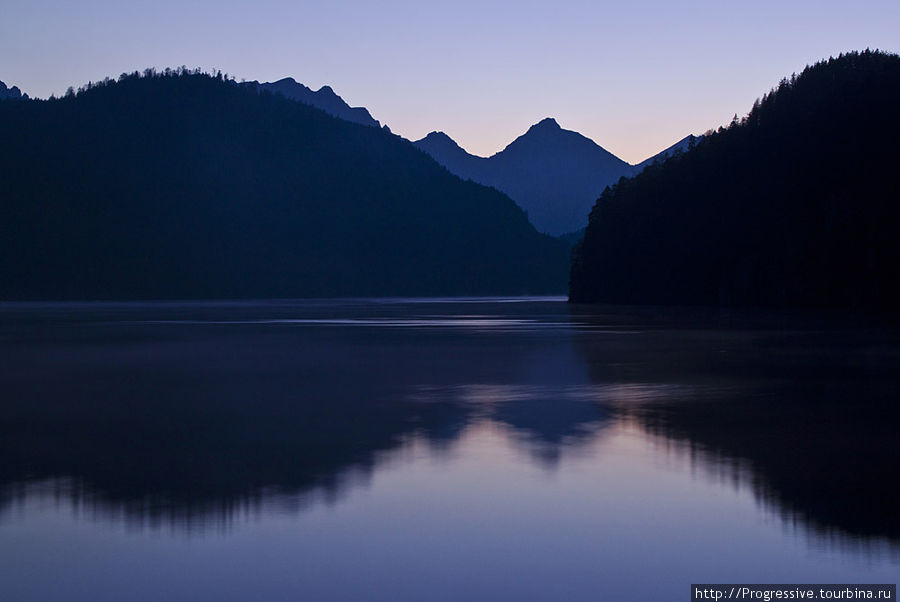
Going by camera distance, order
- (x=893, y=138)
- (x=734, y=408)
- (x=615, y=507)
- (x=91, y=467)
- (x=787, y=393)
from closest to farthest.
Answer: (x=615, y=507) → (x=91, y=467) → (x=734, y=408) → (x=787, y=393) → (x=893, y=138)

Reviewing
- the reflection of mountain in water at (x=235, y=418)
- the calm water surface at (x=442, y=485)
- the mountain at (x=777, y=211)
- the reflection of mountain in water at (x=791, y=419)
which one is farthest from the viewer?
the mountain at (x=777, y=211)

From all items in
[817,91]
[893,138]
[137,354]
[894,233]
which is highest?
[817,91]

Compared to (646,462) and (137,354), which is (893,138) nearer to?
(137,354)

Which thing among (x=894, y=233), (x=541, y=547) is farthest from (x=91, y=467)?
(x=894, y=233)

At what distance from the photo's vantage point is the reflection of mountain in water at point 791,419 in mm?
11414

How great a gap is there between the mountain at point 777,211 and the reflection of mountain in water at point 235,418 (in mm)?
83579

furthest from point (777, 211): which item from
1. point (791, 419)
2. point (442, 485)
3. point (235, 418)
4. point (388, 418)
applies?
point (442, 485)

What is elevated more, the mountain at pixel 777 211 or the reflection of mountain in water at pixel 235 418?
the mountain at pixel 777 211

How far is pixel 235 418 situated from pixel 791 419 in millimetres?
10605

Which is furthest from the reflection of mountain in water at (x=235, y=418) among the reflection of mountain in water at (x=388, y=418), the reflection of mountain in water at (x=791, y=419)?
the reflection of mountain in water at (x=791, y=419)

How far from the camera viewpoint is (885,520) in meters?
10.3

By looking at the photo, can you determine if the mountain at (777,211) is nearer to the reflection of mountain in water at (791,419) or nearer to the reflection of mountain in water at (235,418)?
the reflection of mountain in water at (791,419)

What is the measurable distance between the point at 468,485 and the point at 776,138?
14104 cm

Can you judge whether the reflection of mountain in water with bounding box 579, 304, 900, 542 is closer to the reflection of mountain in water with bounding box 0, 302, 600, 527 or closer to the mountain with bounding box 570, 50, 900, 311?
the reflection of mountain in water with bounding box 0, 302, 600, 527
